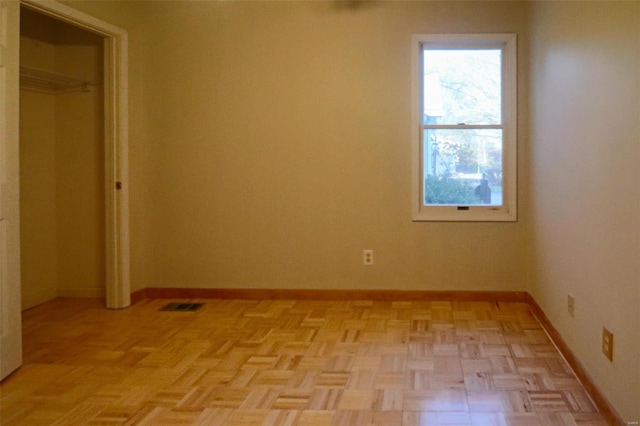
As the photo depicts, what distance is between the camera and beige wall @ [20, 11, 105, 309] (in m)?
4.97

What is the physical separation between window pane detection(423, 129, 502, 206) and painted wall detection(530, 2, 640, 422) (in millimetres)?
705

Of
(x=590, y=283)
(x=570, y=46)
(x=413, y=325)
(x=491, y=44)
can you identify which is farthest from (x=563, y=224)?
(x=491, y=44)

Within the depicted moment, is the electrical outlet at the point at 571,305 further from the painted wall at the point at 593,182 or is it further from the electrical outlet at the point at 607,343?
the electrical outlet at the point at 607,343

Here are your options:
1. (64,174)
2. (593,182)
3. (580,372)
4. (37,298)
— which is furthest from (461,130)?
(37,298)

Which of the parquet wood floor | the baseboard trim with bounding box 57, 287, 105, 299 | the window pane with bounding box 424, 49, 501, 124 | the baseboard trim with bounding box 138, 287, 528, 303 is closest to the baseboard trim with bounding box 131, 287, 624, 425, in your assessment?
the baseboard trim with bounding box 138, 287, 528, 303

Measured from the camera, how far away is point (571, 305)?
11.0ft

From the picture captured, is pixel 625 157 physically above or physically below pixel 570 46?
below

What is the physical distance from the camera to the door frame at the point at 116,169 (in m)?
4.71

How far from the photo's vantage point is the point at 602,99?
274cm

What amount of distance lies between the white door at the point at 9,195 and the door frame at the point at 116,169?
1305 millimetres

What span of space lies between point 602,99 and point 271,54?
284cm

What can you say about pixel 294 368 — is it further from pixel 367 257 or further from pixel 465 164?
pixel 465 164

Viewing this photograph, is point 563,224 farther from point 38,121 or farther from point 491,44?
point 38,121

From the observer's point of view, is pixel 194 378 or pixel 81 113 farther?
pixel 81 113
